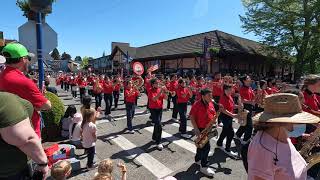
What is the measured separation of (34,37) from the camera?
5.68m

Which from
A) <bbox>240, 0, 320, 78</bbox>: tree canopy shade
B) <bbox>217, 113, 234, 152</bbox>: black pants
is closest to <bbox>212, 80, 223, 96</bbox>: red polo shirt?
<bbox>217, 113, 234, 152</bbox>: black pants

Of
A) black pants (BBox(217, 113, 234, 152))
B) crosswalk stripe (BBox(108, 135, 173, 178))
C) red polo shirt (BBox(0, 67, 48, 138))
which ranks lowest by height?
crosswalk stripe (BBox(108, 135, 173, 178))

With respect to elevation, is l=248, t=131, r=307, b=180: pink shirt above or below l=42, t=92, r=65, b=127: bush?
above

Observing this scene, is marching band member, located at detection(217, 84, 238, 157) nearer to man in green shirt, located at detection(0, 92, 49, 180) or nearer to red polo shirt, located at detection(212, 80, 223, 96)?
red polo shirt, located at detection(212, 80, 223, 96)

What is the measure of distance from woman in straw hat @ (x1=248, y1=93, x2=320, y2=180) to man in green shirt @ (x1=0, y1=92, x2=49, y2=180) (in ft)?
6.02

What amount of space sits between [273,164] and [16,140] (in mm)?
2034

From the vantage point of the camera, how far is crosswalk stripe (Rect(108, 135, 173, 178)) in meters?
6.39

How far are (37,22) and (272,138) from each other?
5.03 meters

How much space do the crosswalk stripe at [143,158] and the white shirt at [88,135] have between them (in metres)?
1.41

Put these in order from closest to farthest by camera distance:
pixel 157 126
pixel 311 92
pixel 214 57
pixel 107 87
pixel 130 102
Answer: pixel 311 92, pixel 157 126, pixel 130 102, pixel 107 87, pixel 214 57

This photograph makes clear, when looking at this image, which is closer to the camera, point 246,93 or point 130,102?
point 246,93

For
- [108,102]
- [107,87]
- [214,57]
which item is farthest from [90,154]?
[214,57]

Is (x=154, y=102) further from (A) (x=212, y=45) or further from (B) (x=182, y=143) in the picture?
(A) (x=212, y=45)

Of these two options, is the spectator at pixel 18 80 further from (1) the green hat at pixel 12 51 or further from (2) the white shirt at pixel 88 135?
(2) the white shirt at pixel 88 135
